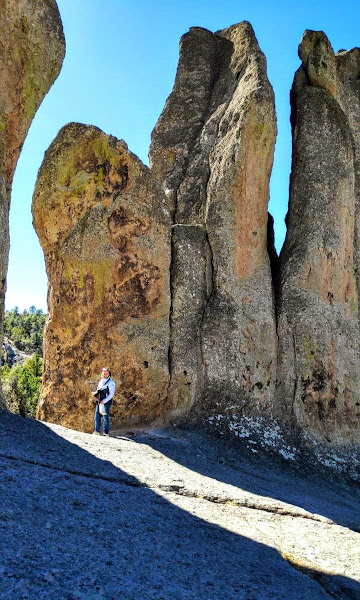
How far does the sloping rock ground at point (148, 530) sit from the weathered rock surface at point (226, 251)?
3.72 m

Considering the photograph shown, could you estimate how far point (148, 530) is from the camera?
516 centimetres

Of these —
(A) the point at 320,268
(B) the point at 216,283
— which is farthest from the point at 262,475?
(A) the point at 320,268

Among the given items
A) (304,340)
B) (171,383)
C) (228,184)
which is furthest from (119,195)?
(304,340)

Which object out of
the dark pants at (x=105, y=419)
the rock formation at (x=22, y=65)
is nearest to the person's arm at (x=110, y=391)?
the dark pants at (x=105, y=419)

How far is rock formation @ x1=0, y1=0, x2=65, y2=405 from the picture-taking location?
Answer: 34.1ft

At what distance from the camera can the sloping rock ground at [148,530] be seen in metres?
3.92

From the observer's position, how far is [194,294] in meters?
13.8

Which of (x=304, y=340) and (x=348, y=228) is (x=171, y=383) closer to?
(x=304, y=340)

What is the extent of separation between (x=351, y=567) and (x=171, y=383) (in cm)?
770

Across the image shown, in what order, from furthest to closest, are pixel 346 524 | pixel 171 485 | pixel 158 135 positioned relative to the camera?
pixel 158 135 → pixel 346 524 → pixel 171 485

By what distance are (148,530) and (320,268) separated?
34.1ft

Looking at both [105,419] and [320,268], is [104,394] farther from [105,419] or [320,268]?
[320,268]

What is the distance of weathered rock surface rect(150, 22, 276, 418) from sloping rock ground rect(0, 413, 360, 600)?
3.72 meters

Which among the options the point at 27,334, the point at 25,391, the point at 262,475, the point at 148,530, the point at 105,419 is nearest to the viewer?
the point at 148,530
